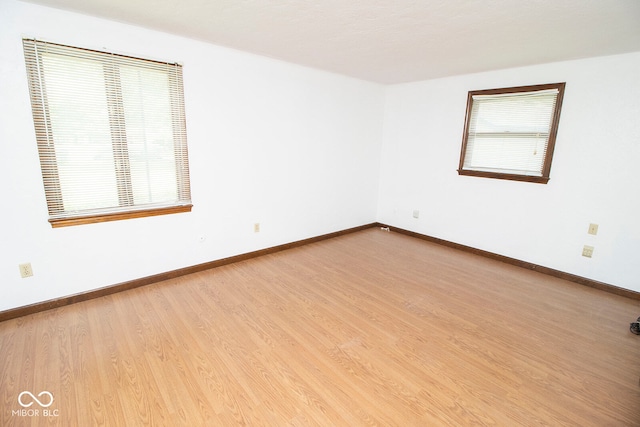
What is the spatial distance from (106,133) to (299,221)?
237cm

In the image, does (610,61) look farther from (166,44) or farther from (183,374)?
(183,374)

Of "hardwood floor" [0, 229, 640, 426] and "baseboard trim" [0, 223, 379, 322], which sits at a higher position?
"baseboard trim" [0, 223, 379, 322]

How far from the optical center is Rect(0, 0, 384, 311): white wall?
7.30 feet

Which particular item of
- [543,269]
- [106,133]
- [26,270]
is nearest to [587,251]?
[543,269]

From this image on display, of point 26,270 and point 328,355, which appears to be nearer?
point 328,355

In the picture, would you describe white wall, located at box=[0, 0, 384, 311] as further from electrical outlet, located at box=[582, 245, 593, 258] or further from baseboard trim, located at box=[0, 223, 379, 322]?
electrical outlet, located at box=[582, 245, 593, 258]

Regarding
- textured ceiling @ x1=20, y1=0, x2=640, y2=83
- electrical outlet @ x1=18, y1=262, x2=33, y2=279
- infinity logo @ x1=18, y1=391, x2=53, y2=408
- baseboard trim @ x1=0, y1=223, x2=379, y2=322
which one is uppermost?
textured ceiling @ x1=20, y1=0, x2=640, y2=83

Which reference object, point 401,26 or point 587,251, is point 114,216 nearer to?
point 401,26

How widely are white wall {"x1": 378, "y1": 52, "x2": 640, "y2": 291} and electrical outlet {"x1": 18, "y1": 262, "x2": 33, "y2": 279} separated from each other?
14.8 feet

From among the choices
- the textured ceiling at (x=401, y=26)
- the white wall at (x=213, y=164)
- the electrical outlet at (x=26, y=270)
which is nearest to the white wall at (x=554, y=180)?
the textured ceiling at (x=401, y=26)

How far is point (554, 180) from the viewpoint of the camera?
3312mm

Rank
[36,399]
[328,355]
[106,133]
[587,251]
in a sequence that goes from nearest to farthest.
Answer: [36,399] < [328,355] < [106,133] < [587,251]

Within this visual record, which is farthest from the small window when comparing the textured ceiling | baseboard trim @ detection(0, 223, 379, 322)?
baseboard trim @ detection(0, 223, 379, 322)

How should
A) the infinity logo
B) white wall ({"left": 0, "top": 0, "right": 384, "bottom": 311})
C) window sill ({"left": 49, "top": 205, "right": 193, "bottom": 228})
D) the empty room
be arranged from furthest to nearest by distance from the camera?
window sill ({"left": 49, "top": 205, "right": 193, "bottom": 228})
white wall ({"left": 0, "top": 0, "right": 384, "bottom": 311})
the empty room
the infinity logo
